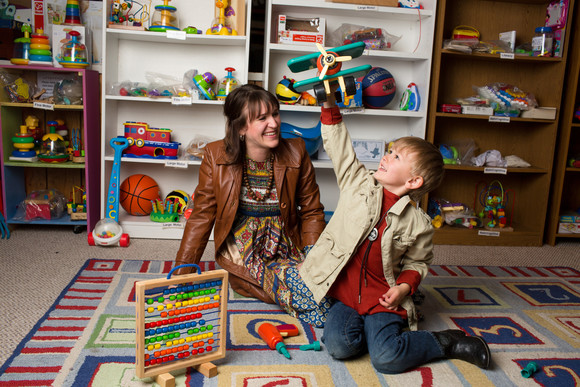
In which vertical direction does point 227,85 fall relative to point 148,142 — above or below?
above

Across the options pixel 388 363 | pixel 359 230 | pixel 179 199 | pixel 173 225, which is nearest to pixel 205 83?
pixel 179 199

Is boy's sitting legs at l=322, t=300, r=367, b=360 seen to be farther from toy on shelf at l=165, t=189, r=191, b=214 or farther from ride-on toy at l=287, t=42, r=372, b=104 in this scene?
toy on shelf at l=165, t=189, r=191, b=214

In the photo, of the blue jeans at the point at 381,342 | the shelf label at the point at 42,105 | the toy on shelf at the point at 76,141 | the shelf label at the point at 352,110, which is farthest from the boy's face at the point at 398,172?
the toy on shelf at the point at 76,141

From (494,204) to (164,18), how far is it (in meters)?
2.65

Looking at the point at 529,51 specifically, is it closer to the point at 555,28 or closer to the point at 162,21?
the point at 555,28

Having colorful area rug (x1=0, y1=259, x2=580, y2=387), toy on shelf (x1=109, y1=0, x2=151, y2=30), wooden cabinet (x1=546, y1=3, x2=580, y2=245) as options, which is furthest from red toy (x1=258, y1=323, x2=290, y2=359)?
wooden cabinet (x1=546, y1=3, x2=580, y2=245)

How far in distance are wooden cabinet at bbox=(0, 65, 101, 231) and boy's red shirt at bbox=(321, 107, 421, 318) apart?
1986 millimetres

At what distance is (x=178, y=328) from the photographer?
1612 millimetres

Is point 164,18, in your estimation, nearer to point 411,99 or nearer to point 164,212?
point 164,212

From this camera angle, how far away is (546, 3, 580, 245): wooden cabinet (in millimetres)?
3459

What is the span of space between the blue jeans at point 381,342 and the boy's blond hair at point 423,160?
502 millimetres

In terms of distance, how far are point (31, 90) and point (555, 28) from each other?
11.5 ft

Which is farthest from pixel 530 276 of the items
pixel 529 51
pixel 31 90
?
pixel 31 90

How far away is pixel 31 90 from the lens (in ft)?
11.3
